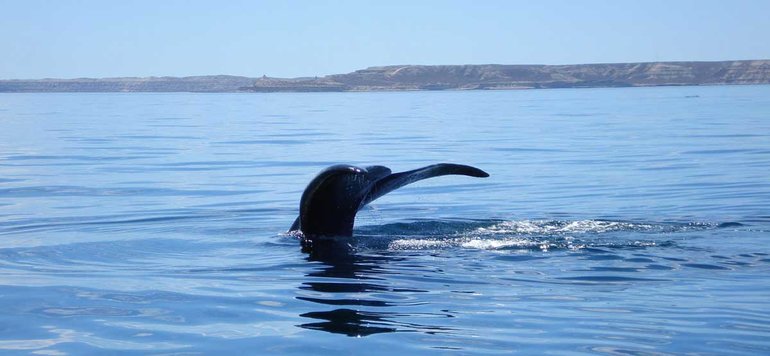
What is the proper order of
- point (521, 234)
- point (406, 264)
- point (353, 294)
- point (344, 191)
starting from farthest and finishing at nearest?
point (521, 234)
point (344, 191)
point (406, 264)
point (353, 294)

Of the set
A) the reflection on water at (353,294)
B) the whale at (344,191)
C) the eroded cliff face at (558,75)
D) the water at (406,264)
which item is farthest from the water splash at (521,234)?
the eroded cliff face at (558,75)

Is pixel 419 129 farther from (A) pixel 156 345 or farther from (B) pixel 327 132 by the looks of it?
(A) pixel 156 345

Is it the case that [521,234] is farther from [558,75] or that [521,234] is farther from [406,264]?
[558,75]

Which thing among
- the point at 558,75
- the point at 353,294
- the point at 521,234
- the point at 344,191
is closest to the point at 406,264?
the point at 344,191

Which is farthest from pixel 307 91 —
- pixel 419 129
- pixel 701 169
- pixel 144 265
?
pixel 144 265

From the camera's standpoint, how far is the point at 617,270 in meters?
9.54

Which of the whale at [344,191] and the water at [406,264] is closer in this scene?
the water at [406,264]

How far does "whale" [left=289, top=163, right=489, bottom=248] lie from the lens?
34.1 ft

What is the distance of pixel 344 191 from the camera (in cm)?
1066

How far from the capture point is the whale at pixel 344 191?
10.4 meters

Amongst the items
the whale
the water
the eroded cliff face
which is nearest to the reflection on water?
the water

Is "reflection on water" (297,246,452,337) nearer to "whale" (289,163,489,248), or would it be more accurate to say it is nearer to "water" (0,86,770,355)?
"water" (0,86,770,355)

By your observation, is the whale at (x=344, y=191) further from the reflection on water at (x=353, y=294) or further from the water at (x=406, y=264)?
the reflection on water at (x=353, y=294)

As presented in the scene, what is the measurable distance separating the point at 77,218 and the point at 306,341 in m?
8.64
